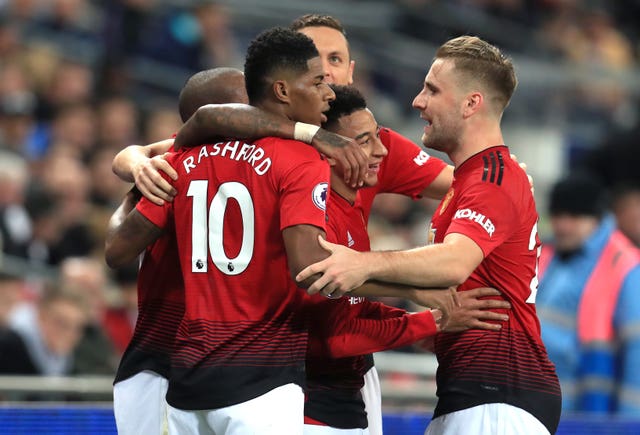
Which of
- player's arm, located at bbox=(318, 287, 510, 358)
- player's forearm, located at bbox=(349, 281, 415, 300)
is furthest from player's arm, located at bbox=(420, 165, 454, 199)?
player's forearm, located at bbox=(349, 281, 415, 300)

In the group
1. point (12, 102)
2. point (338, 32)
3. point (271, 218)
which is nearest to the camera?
point (271, 218)

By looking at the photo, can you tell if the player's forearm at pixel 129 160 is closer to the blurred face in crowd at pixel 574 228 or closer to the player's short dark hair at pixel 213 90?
the player's short dark hair at pixel 213 90

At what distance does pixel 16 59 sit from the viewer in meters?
10.9

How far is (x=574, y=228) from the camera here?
287 inches

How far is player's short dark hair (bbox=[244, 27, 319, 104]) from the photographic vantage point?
4.08m

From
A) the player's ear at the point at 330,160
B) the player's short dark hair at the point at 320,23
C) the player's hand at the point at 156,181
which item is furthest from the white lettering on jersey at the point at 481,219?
the player's short dark hair at the point at 320,23

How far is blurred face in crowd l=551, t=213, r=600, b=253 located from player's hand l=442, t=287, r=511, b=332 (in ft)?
10.1

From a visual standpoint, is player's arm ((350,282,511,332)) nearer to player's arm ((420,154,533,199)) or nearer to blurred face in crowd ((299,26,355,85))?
player's arm ((420,154,533,199))

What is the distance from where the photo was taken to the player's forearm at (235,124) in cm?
405

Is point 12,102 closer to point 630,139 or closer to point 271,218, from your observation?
point 630,139

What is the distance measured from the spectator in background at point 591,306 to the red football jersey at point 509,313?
2.70 meters

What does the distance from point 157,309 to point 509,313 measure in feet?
4.59

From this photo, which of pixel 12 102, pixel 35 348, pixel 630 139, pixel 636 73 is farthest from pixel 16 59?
pixel 636 73

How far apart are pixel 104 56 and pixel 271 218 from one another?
8107mm
